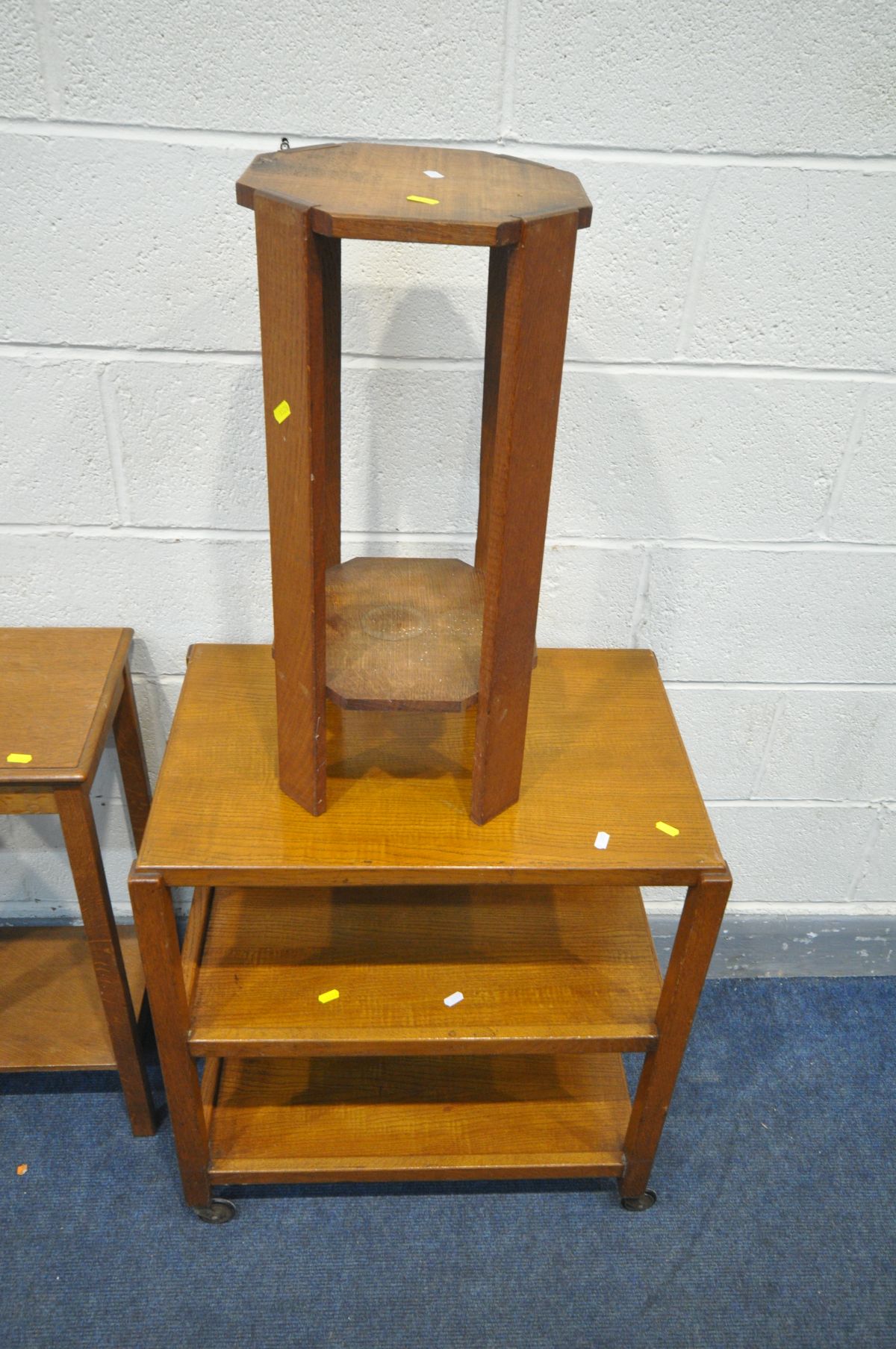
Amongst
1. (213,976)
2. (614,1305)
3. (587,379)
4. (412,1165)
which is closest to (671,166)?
(587,379)

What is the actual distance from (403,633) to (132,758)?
56cm

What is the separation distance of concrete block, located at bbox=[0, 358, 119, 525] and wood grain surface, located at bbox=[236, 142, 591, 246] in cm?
46

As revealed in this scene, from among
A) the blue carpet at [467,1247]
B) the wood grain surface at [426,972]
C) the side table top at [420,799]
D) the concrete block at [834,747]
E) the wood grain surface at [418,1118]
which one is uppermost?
the side table top at [420,799]

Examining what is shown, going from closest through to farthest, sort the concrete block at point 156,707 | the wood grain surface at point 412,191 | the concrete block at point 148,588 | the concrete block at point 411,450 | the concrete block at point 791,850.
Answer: the wood grain surface at point 412,191 < the concrete block at point 411,450 < the concrete block at point 148,588 < the concrete block at point 156,707 < the concrete block at point 791,850

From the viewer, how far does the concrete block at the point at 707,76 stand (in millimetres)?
1083

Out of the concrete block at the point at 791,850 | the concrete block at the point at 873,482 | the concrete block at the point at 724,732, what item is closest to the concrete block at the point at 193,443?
the concrete block at the point at 724,732

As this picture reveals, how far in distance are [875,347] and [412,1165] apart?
1.26 metres

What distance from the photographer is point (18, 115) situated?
43.6 inches

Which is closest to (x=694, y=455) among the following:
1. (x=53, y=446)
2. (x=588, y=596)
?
(x=588, y=596)

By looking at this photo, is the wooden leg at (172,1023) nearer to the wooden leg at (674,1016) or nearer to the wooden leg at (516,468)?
the wooden leg at (516,468)

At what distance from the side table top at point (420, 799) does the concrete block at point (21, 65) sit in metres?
0.69

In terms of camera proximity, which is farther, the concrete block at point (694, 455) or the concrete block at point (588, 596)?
the concrete block at point (588, 596)

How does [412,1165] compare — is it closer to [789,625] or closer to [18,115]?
[789,625]

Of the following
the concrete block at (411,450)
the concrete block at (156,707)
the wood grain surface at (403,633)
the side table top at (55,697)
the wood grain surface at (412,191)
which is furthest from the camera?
the concrete block at (156,707)
